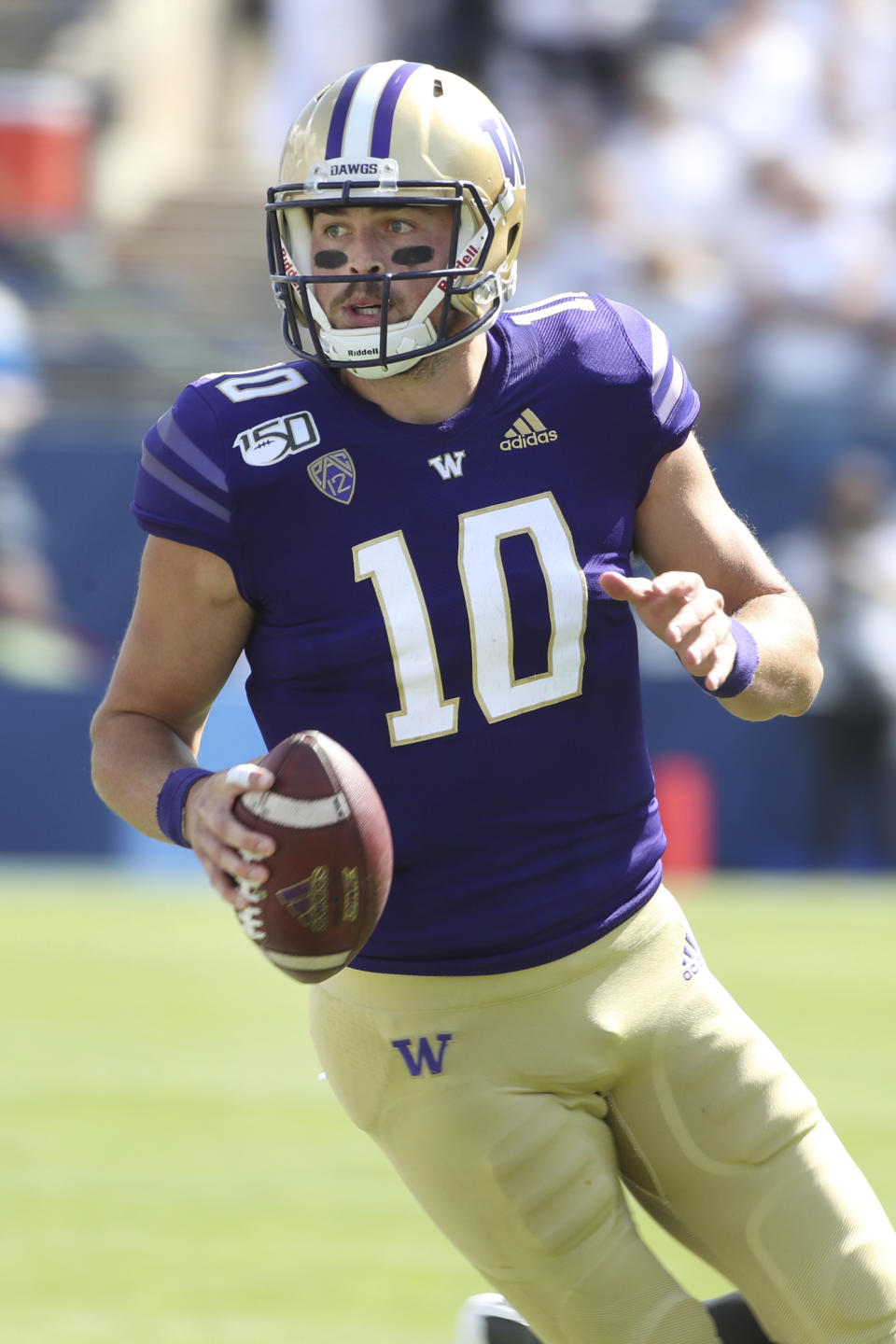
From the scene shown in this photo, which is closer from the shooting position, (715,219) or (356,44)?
(715,219)

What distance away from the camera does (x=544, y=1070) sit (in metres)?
2.54

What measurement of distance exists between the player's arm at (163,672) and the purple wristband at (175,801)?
5 cm

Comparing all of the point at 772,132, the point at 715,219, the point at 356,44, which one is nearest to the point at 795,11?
the point at 772,132

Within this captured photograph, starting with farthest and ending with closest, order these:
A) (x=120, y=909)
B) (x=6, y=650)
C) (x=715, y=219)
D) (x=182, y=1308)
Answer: (x=715, y=219)
(x=6, y=650)
(x=120, y=909)
(x=182, y=1308)

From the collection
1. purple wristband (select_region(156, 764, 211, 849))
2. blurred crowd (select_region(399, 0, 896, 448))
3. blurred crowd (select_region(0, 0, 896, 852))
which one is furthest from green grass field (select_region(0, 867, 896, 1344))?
blurred crowd (select_region(399, 0, 896, 448))

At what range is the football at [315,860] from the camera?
232cm

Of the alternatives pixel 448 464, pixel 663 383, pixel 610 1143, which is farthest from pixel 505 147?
pixel 610 1143

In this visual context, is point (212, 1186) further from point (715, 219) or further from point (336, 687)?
point (715, 219)

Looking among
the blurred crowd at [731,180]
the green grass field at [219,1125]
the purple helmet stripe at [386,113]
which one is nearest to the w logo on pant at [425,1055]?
the purple helmet stripe at [386,113]

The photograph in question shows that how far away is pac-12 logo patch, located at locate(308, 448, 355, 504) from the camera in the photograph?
256 centimetres

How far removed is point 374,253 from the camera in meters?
2.66

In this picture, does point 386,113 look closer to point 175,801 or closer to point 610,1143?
point 175,801

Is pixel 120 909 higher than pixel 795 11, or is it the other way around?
pixel 795 11

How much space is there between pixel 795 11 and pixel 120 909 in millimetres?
7424
